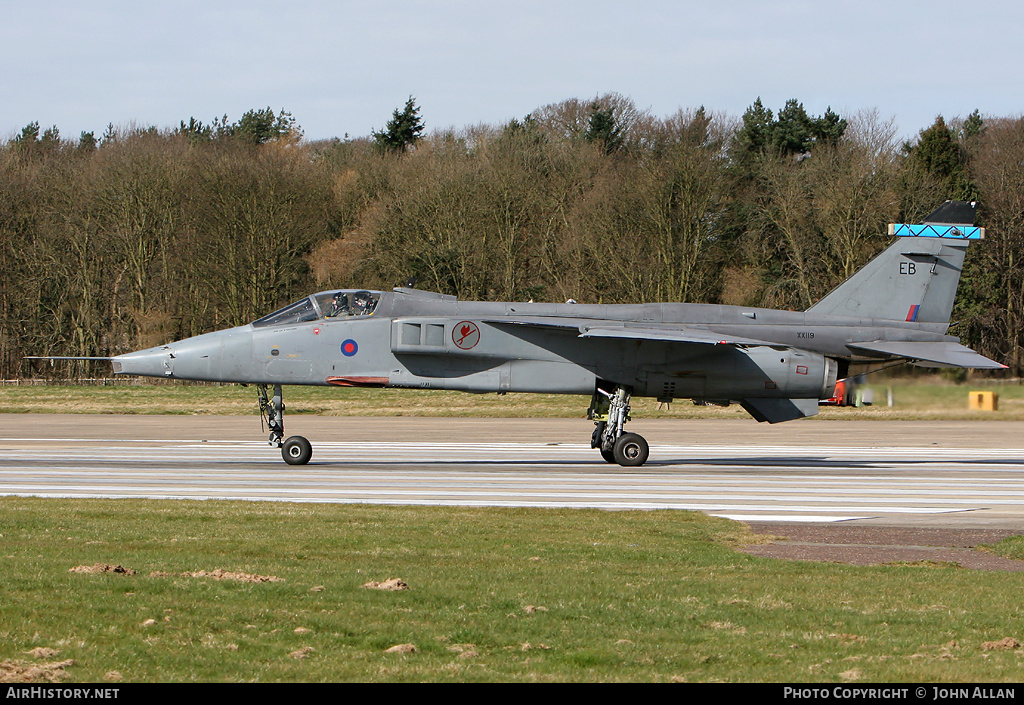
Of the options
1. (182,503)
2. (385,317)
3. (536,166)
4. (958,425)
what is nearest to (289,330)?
(385,317)

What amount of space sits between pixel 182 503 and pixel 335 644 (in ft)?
27.2

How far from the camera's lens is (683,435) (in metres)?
30.5

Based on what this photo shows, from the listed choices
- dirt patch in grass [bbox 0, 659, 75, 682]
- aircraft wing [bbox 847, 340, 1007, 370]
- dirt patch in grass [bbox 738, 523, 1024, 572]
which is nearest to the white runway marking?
dirt patch in grass [bbox 738, 523, 1024, 572]

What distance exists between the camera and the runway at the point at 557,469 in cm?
1484

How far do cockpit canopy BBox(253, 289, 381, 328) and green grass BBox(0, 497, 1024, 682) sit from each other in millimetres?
8266

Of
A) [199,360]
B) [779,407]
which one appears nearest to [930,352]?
[779,407]

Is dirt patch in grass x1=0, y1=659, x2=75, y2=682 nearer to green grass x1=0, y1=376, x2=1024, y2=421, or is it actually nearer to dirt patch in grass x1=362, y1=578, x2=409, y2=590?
dirt patch in grass x1=362, y1=578, x2=409, y2=590

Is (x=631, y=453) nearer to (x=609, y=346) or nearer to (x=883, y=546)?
(x=609, y=346)

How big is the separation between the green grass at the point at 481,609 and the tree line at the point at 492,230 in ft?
133

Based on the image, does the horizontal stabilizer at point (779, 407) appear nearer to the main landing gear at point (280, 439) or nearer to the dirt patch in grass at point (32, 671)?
the main landing gear at point (280, 439)

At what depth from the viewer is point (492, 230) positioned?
53.7 m

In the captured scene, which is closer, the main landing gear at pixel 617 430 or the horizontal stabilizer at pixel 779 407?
the main landing gear at pixel 617 430

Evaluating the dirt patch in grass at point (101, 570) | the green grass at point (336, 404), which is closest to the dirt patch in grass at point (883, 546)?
the dirt patch in grass at point (101, 570)

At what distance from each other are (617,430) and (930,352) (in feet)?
21.0
